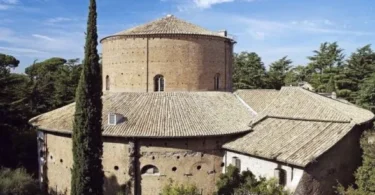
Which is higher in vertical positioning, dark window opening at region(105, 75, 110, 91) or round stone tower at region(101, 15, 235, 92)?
round stone tower at region(101, 15, 235, 92)

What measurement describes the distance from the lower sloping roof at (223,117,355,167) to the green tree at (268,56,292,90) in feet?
120

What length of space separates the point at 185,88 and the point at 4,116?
1335 cm

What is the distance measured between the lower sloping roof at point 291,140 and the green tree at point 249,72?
33134mm

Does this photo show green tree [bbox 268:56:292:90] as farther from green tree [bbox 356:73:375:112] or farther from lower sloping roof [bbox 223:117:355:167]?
lower sloping roof [bbox 223:117:355:167]

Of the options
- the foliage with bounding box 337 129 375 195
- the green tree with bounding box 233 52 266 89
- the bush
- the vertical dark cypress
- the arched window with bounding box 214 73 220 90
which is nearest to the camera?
the vertical dark cypress

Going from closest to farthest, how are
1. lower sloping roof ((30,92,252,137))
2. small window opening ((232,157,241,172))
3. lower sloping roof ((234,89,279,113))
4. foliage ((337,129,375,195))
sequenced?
foliage ((337,129,375,195))
lower sloping roof ((30,92,252,137))
small window opening ((232,157,241,172))
lower sloping roof ((234,89,279,113))

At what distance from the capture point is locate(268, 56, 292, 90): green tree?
2301 inches

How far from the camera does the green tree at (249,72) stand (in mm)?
55719

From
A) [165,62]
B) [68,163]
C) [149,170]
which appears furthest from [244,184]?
[68,163]

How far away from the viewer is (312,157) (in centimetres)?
1730

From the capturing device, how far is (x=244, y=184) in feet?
64.0

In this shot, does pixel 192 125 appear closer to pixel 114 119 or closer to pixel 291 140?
pixel 114 119

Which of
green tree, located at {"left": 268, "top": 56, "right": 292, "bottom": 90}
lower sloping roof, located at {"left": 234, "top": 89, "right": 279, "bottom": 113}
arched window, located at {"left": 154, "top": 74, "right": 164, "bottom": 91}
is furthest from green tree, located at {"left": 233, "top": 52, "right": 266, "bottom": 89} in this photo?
arched window, located at {"left": 154, "top": 74, "right": 164, "bottom": 91}

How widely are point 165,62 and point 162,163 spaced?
669cm
